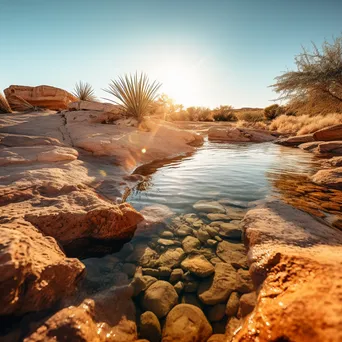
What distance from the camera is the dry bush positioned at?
9.55 meters

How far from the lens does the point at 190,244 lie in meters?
1.89

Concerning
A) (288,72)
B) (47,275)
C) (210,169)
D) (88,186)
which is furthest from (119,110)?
(288,72)

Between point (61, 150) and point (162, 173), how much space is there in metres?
1.89

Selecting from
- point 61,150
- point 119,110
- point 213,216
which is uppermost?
point 119,110

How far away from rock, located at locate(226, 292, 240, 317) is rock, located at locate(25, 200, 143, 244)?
1.05 metres

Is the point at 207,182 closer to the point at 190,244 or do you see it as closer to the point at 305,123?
the point at 190,244

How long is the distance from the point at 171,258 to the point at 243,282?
1.88 ft

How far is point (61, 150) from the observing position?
3764mm

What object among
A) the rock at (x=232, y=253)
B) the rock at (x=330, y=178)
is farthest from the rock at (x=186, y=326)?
the rock at (x=330, y=178)

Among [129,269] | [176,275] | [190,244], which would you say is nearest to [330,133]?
[190,244]

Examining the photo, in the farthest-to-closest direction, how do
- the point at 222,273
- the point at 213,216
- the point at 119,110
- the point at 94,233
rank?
the point at 119,110
the point at 213,216
the point at 94,233
the point at 222,273

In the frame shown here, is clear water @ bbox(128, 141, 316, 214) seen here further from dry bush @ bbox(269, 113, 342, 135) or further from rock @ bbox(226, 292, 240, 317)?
dry bush @ bbox(269, 113, 342, 135)

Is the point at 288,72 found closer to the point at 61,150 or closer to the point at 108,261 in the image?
the point at 61,150

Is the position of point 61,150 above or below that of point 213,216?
above
